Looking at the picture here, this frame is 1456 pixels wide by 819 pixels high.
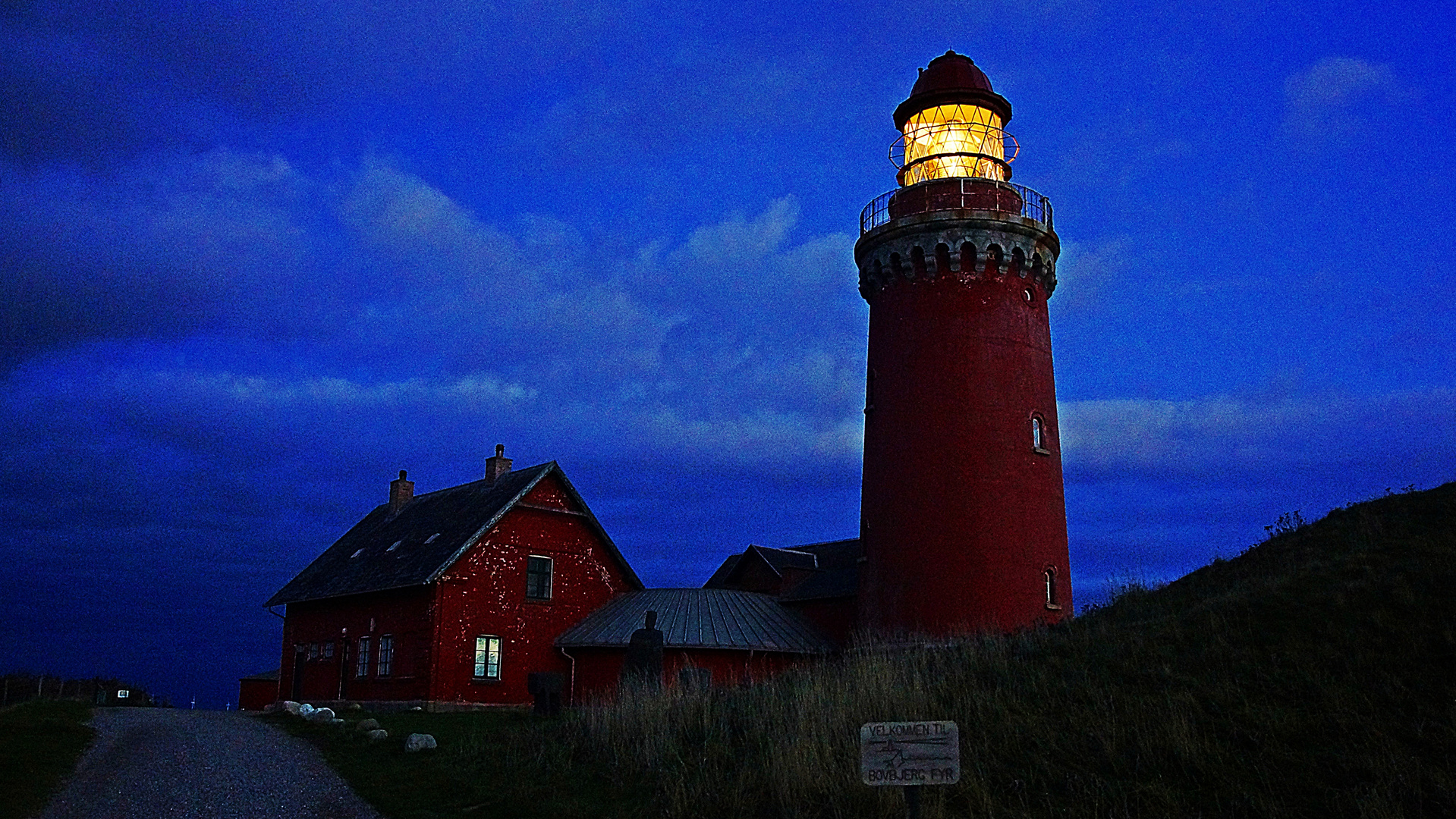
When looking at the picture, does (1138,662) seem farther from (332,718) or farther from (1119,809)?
(332,718)

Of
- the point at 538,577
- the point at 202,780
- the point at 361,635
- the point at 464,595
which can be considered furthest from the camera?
the point at 361,635

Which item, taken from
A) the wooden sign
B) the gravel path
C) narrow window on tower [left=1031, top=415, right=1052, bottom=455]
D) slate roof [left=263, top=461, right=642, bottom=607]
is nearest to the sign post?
the wooden sign

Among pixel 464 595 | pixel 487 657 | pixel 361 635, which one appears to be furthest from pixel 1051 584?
pixel 361 635

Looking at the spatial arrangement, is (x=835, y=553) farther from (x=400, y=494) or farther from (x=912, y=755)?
(x=912, y=755)

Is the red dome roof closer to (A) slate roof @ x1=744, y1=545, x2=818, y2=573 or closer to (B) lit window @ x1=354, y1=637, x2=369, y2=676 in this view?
(A) slate roof @ x1=744, y1=545, x2=818, y2=573

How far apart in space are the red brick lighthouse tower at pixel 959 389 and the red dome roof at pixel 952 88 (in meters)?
0.04

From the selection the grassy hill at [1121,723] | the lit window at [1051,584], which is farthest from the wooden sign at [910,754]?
the lit window at [1051,584]

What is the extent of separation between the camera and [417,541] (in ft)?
98.2

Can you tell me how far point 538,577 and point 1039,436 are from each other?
1401cm

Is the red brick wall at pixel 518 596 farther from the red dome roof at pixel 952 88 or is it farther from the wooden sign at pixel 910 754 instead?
the wooden sign at pixel 910 754

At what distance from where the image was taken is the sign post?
7.15 meters

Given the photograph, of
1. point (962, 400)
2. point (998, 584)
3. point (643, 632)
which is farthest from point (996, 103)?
point (643, 632)

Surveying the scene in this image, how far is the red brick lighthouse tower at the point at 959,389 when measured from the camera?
22.2m

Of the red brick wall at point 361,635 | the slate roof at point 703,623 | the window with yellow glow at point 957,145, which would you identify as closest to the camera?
the window with yellow glow at point 957,145
